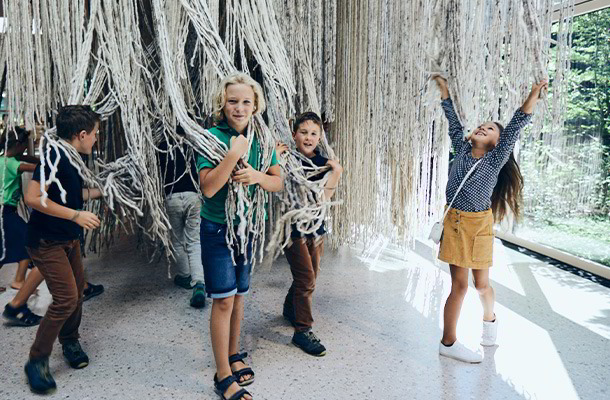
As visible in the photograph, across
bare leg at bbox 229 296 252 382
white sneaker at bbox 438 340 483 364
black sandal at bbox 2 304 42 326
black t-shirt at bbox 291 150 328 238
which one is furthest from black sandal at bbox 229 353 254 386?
black sandal at bbox 2 304 42 326

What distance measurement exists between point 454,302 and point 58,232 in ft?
4.74

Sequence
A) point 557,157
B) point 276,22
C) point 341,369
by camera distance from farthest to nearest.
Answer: point 557,157 → point 276,22 → point 341,369

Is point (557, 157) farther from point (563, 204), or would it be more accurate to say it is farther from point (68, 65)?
point (68, 65)

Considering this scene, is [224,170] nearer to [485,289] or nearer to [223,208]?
[223,208]

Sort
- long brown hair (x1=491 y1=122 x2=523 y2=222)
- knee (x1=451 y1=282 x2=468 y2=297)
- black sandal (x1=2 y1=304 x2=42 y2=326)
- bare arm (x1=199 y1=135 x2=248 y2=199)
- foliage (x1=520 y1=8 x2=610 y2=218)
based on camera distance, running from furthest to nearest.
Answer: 1. foliage (x1=520 y1=8 x2=610 y2=218)
2. black sandal (x1=2 y1=304 x2=42 y2=326)
3. long brown hair (x1=491 y1=122 x2=523 y2=222)
4. knee (x1=451 y1=282 x2=468 y2=297)
5. bare arm (x1=199 y1=135 x2=248 y2=199)

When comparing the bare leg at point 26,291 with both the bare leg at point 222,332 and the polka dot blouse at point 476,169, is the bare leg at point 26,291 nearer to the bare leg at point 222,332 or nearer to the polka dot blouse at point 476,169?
the bare leg at point 222,332

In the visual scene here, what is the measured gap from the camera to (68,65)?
6.68ft

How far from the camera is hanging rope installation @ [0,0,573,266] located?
175cm

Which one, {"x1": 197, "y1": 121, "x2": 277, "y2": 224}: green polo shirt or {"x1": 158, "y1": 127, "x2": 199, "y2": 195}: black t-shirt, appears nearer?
{"x1": 197, "y1": 121, "x2": 277, "y2": 224}: green polo shirt

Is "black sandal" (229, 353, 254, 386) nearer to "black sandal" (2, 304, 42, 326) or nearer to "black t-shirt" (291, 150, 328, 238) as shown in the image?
"black t-shirt" (291, 150, 328, 238)

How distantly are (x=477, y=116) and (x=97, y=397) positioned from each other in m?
1.80

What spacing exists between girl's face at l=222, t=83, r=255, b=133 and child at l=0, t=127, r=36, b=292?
123cm

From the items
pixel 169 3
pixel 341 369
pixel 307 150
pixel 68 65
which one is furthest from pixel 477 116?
pixel 68 65

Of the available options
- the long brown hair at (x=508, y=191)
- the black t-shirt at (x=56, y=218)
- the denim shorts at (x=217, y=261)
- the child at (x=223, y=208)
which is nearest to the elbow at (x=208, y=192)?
the child at (x=223, y=208)
